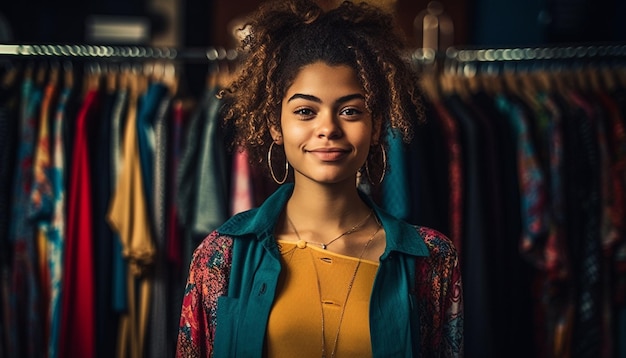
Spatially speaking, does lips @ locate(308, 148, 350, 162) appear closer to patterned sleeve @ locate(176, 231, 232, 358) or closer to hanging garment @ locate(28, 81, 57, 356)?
patterned sleeve @ locate(176, 231, 232, 358)

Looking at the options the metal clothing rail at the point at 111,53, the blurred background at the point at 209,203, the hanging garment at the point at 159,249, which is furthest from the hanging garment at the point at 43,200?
the hanging garment at the point at 159,249

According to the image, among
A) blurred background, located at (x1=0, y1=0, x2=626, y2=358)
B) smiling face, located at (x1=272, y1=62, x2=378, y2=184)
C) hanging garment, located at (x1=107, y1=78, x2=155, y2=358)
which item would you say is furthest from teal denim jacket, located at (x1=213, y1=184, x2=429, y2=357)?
hanging garment, located at (x1=107, y1=78, x2=155, y2=358)

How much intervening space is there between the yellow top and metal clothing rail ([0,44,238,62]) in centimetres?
122

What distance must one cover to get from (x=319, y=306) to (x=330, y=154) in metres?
0.23

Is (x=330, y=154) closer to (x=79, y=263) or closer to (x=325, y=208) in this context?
(x=325, y=208)

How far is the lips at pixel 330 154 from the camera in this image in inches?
44.0

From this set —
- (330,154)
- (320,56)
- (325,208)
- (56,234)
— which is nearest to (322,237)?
(325,208)

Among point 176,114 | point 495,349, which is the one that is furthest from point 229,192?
point 495,349

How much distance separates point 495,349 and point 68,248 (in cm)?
125

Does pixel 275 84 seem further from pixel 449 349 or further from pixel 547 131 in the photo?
pixel 547 131

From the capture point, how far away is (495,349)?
6.87 ft

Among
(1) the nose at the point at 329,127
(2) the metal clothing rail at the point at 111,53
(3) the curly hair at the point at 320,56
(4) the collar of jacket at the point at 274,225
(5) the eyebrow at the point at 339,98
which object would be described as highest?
(2) the metal clothing rail at the point at 111,53

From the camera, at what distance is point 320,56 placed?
1141 millimetres

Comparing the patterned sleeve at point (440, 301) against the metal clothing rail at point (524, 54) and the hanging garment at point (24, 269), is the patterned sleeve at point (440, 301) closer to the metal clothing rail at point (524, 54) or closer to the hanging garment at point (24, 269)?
the metal clothing rail at point (524, 54)
